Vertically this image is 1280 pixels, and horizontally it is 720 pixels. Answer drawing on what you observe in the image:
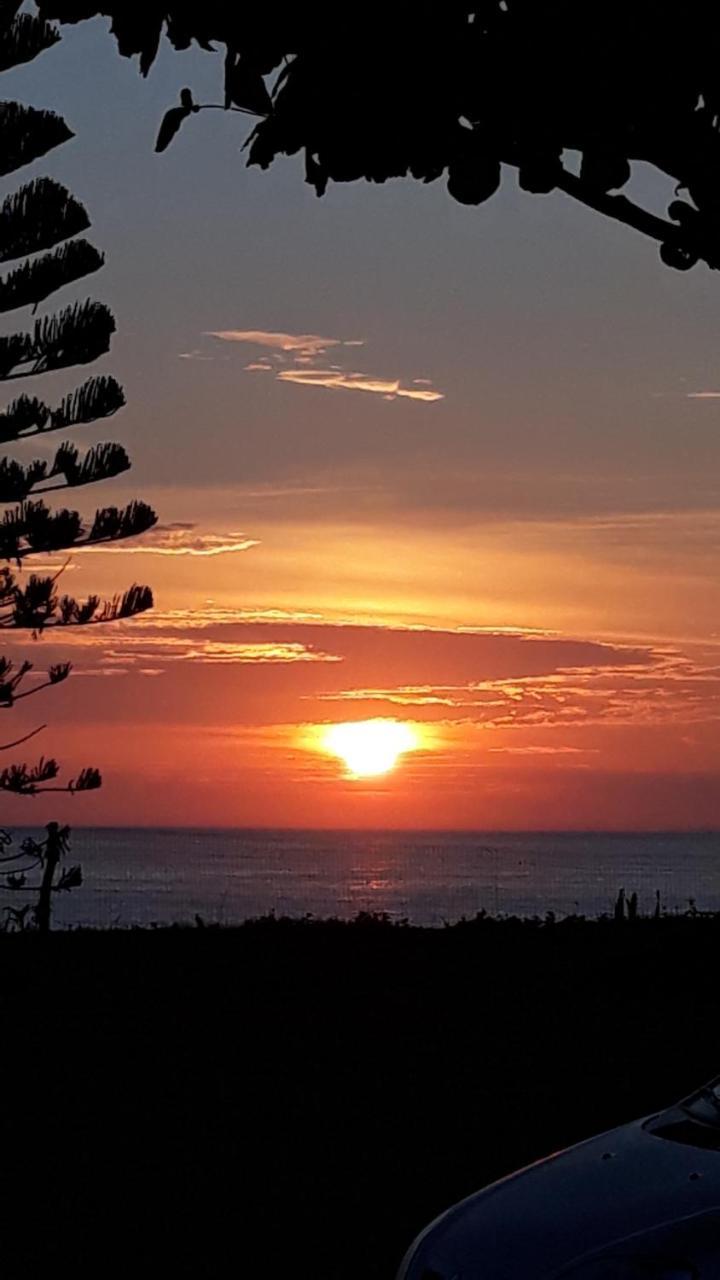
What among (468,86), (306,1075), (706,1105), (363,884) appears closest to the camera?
(468,86)

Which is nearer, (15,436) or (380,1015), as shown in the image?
(380,1015)

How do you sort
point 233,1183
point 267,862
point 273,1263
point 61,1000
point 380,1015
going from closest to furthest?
1. point 273,1263
2. point 233,1183
3. point 380,1015
4. point 61,1000
5. point 267,862

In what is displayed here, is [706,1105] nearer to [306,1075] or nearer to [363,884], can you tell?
[306,1075]

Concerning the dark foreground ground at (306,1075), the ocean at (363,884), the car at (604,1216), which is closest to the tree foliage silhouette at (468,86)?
the car at (604,1216)

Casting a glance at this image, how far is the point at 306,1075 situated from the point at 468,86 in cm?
788

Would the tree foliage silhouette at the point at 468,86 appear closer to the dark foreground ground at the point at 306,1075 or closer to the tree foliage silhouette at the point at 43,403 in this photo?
the dark foreground ground at the point at 306,1075

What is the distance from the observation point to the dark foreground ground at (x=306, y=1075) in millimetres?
7961

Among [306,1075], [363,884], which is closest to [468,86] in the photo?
[306,1075]

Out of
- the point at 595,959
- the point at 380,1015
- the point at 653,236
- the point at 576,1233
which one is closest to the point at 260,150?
the point at 653,236

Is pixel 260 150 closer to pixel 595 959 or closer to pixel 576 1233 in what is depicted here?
pixel 576 1233

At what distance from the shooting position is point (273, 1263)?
7.39 m

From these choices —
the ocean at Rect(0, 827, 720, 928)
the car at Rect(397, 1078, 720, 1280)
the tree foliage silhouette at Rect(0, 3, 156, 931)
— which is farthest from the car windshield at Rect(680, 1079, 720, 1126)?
the ocean at Rect(0, 827, 720, 928)

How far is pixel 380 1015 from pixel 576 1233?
8634mm

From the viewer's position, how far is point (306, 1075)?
1122cm
